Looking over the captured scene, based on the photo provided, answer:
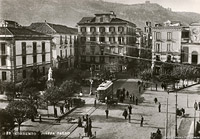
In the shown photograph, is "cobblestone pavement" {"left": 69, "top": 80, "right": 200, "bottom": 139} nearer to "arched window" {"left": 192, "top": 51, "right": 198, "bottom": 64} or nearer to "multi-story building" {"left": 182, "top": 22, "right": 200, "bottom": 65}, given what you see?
"arched window" {"left": 192, "top": 51, "right": 198, "bottom": 64}

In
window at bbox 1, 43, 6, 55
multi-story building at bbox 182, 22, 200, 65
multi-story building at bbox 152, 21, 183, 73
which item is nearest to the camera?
window at bbox 1, 43, 6, 55

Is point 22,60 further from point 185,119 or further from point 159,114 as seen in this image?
point 185,119

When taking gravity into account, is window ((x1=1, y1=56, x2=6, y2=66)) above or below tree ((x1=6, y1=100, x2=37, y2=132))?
above

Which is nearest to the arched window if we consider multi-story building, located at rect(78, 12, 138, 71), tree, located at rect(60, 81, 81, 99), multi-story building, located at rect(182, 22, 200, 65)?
multi-story building, located at rect(182, 22, 200, 65)

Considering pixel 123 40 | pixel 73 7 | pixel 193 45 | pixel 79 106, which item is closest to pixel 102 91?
pixel 79 106

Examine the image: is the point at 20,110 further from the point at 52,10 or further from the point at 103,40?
the point at 52,10

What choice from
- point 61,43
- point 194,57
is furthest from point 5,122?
point 194,57

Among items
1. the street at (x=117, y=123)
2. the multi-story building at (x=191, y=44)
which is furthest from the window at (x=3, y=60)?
the multi-story building at (x=191, y=44)
